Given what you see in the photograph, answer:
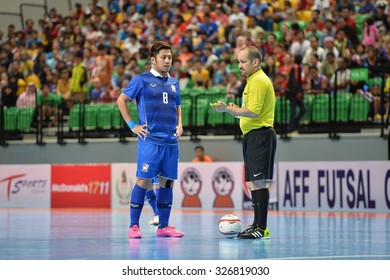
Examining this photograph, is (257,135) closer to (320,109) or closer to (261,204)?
(261,204)

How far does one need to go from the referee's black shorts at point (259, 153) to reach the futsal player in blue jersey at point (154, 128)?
116 cm

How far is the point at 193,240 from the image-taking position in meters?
12.0

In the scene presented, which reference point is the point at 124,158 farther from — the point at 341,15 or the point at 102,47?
the point at 341,15

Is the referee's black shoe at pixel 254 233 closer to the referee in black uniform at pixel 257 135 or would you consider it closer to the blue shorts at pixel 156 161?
the referee in black uniform at pixel 257 135

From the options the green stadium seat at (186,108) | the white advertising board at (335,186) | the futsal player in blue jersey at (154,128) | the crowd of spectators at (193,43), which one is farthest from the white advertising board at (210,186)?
the futsal player in blue jersey at (154,128)

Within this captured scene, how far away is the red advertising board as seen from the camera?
77.8 feet

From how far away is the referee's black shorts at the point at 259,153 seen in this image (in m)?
11.8

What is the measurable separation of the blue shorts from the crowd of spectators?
9.97 meters

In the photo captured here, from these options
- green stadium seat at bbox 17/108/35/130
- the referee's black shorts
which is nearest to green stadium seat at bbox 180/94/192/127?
green stadium seat at bbox 17/108/35/130

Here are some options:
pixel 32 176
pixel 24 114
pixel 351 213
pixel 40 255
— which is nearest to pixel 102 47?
pixel 24 114

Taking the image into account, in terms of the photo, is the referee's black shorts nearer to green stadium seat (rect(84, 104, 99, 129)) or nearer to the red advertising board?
the red advertising board

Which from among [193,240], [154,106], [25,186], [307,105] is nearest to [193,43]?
[307,105]

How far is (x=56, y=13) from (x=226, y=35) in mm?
10536

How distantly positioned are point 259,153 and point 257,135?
252 millimetres
